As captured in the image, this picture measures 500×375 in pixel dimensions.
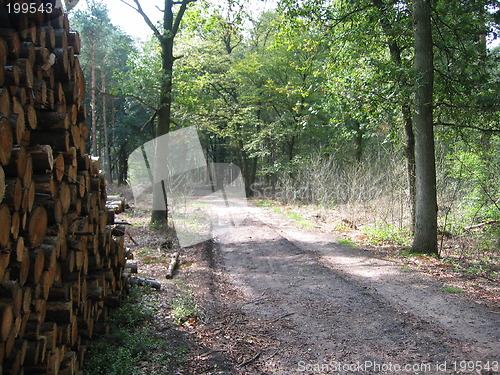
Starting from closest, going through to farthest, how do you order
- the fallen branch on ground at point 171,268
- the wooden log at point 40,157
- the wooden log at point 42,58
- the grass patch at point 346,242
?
the wooden log at point 40,157, the wooden log at point 42,58, the fallen branch on ground at point 171,268, the grass patch at point 346,242

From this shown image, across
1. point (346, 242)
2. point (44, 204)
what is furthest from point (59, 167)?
point (346, 242)

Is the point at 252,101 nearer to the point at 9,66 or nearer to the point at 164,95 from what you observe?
the point at 164,95

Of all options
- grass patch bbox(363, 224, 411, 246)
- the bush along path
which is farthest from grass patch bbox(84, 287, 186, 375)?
grass patch bbox(363, 224, 411, 246)

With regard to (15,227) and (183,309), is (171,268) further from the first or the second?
(15,227)

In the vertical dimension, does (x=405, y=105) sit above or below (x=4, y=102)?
above

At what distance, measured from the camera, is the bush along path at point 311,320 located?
3.85 metres

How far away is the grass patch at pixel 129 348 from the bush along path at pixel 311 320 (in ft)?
0.08

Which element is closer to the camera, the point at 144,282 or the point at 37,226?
the point at 37,226

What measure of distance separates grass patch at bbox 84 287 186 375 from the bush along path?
2cm

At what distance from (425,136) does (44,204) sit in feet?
25.1

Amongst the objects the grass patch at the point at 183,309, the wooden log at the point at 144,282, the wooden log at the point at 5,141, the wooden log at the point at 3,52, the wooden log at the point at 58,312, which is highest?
the wooden log at the point at 3,52

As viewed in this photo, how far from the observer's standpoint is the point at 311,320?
499 centimetres

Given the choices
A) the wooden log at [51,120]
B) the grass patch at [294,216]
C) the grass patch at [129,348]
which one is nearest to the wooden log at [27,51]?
the wooden log at [51,120]

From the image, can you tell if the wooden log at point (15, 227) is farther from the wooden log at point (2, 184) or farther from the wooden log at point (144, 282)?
the wooden log at point (144, 282)
